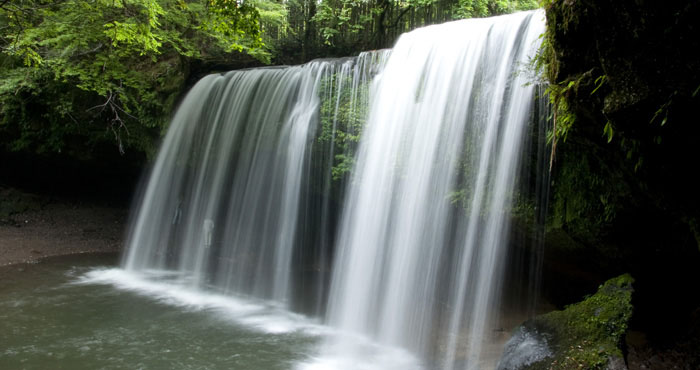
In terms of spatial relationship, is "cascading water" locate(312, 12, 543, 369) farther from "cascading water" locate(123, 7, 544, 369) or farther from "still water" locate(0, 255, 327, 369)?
"still water" locate(0, 255, 327, 369)

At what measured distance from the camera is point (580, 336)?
4.09m

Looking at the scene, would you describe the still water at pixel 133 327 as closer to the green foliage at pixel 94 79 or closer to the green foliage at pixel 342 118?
the green foliage at pixel 342 118

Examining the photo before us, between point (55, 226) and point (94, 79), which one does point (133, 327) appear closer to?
point (94, 79)

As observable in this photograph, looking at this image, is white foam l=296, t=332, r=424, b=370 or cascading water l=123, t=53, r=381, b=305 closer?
white foam l=296, t=332, r=424, b=370

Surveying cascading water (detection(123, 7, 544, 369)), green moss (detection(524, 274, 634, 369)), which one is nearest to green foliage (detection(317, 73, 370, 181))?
cascading water (detection(123, 7, 544, 369))

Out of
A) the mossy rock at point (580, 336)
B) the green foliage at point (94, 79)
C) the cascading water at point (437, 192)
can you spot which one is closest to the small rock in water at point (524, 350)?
the mossy rock at point (580, 336)

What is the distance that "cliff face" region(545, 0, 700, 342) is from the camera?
2814 mm

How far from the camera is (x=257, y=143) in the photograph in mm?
9484

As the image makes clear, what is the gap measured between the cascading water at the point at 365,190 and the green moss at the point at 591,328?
52.2 inches

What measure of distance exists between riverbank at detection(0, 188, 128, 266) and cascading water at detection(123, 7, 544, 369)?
183 cm

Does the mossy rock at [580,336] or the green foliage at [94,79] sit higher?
the green foliage at [94,79]

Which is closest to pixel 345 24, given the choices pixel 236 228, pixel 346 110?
pixel 346 110

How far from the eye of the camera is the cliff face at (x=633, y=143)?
2814 mm

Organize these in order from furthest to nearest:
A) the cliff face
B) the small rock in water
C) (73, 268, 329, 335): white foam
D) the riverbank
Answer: the riverbank, (73, 268, 329, 335): white foam, the small rock in water, the cliff face
